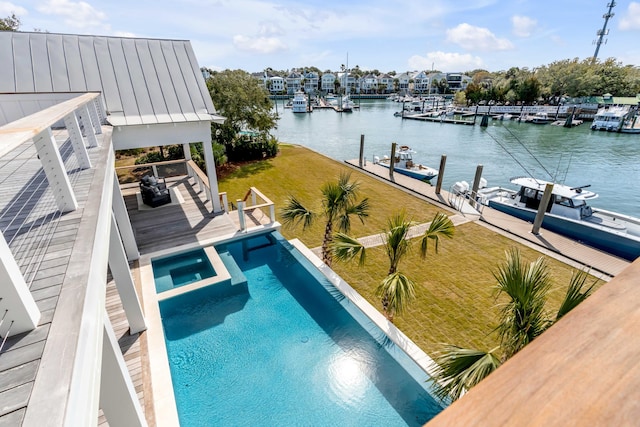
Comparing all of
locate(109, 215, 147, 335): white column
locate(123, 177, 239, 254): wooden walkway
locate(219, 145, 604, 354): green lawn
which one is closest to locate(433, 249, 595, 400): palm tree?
locate(219, 145, 604, 354): green lawn

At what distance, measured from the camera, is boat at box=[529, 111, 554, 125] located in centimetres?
4778

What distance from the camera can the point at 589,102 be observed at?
174ft

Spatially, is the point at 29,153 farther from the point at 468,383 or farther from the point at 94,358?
the point at 468,383

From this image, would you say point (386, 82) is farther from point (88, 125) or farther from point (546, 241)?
point (88, 125)

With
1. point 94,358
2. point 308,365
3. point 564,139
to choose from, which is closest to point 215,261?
point 308,365

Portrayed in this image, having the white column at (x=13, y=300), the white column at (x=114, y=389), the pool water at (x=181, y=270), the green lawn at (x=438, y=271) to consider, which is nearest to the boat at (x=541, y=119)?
the green lawn at (x=438, y=271)

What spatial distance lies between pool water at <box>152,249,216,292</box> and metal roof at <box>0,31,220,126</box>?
13.5 ft

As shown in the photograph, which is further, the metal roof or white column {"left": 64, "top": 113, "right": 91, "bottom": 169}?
the metal roof

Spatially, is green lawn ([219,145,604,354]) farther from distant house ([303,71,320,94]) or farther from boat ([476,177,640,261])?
distant house ([303,71,320,94])

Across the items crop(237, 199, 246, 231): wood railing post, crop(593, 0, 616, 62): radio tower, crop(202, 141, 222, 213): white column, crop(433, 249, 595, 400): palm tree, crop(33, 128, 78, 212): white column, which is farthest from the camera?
crop(593, 0, 616, 62): radio tower

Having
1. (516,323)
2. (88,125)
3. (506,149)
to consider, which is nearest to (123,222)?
(88,125)

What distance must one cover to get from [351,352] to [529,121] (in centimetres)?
5729

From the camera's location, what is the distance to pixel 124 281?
544cm

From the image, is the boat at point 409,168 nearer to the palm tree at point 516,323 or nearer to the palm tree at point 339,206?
the palm tree at point 339,206
